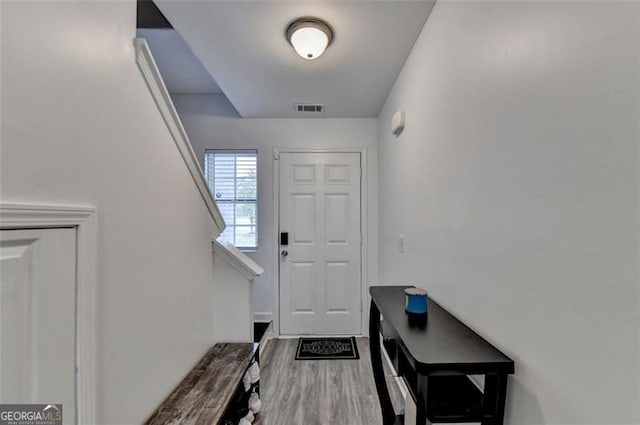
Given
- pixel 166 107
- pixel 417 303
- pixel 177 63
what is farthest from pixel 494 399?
pixel 177 63

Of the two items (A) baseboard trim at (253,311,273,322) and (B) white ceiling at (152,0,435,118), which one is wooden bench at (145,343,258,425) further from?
(B) white ceiling at (152,0,435,118)

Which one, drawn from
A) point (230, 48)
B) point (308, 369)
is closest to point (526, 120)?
point (230, 48)

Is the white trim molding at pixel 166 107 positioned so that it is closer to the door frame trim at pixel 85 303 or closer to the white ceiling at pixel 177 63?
the door frame trim at pixel 85 303

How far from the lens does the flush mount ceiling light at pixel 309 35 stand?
1675 mm

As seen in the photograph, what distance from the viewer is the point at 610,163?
1.94 ft

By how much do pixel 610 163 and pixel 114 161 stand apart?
1.35 metres

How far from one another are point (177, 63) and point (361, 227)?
242 centimetres

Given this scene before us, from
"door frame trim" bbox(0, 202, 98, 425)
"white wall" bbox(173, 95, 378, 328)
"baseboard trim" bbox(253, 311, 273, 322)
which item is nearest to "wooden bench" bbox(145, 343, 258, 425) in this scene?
"door frame trim" bbox(0, 202, 98, 425)

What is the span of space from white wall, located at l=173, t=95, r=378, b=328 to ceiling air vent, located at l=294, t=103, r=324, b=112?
243 millimetres

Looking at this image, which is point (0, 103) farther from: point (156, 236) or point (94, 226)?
point (156, 236)

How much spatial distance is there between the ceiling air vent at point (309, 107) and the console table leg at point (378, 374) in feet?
6.71

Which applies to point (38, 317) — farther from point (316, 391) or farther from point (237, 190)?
point (237, 190)

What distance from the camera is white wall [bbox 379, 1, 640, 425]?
57cm

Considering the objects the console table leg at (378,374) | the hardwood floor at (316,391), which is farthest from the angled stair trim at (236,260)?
the hardwood floor at (316,391)
